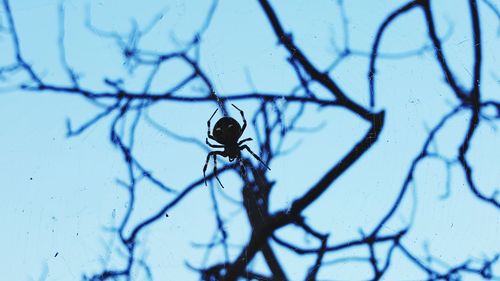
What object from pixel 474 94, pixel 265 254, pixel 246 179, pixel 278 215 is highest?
pixel 474 94

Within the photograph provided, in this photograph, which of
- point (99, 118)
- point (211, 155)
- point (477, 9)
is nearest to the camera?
point (477, 9)

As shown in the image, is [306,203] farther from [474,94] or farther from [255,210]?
[474,94]

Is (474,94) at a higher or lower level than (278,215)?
higher

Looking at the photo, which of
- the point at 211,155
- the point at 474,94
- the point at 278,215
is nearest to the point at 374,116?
the point at 474,94

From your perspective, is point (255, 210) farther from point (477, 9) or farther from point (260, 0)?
point (477, 9)

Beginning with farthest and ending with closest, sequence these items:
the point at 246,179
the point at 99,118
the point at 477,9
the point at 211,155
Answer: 1. the point at 211,155
2. the point at 246,179
3. the point at 99,118
4. the point at 477,9

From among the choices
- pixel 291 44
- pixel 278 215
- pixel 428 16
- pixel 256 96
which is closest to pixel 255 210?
pixel 278 215

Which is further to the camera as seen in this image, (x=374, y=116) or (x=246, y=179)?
(x=246, y=179)
